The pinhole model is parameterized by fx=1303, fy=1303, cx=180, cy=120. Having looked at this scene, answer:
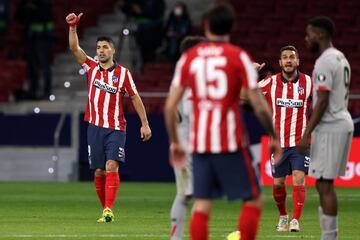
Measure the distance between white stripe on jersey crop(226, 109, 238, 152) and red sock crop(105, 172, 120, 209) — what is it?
217 inches

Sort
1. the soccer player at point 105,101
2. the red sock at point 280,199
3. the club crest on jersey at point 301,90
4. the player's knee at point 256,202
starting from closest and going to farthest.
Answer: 1. the player's knee at point 256,202
2. the red sock at point 280,199
3. the club crest on jersey at point 301,90
4. the soccer player at point 105,101

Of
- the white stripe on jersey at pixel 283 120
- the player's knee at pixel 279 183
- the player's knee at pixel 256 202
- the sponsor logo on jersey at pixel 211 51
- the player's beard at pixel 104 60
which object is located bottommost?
the player's knee at pixel 279 183

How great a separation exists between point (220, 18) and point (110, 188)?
5.82 meters

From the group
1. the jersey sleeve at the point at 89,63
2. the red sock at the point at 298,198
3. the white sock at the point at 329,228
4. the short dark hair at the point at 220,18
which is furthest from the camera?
the jersey sleeve at the point at 89,63

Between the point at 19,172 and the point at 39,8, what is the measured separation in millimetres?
3662

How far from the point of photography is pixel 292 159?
47.9 feet

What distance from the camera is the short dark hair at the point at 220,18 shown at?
939 centimetres

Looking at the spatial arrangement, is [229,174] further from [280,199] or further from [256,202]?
[280,199]

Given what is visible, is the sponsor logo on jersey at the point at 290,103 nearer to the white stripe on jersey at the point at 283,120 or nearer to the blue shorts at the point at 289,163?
the white stripe on jersey at the point at 283,120

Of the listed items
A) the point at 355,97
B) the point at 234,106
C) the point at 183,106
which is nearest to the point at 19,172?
the point at 355,97

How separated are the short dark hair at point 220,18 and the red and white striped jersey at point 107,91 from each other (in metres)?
5.85

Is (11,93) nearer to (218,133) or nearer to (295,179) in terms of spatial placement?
(295,179)

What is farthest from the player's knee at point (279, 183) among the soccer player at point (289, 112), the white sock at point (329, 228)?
the white sock at point (329, 228)

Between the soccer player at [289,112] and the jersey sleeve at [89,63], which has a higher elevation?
the jersey sleeve at [89,63]
